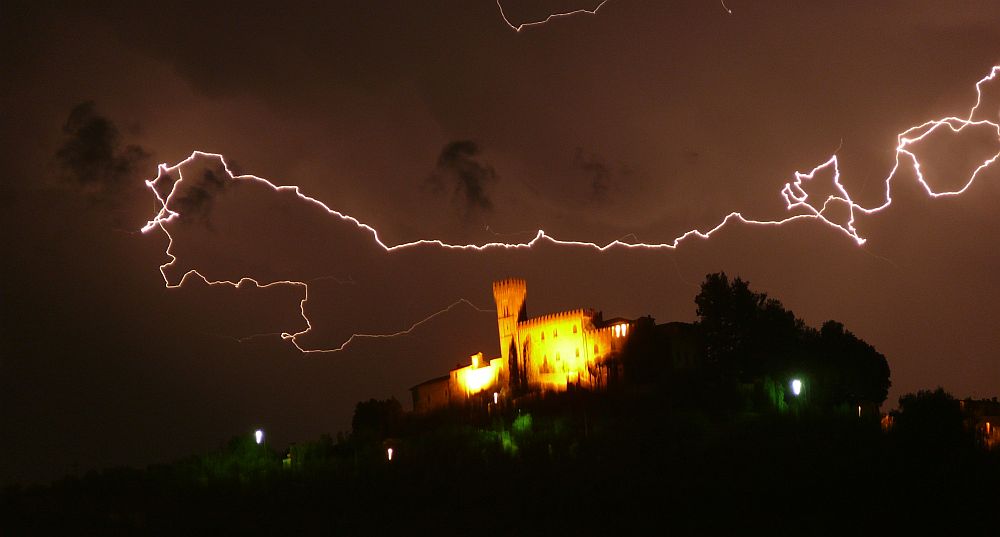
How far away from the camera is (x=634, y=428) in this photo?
38250 mm

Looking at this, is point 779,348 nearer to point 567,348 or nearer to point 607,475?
point 567,348

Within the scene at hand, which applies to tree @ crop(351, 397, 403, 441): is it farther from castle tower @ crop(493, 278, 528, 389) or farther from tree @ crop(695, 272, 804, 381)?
tree @ crop(695, 272, 804, 381)

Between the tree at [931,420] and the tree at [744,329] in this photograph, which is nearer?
the tree at [931,420]

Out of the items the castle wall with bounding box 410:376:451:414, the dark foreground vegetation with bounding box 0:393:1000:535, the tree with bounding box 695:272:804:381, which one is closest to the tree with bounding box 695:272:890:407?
the tree with bounding box 695:272:804:381

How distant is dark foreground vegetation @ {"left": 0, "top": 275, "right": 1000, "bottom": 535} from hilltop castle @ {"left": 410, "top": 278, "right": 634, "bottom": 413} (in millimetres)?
2922

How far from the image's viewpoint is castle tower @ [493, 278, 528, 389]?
171 feet

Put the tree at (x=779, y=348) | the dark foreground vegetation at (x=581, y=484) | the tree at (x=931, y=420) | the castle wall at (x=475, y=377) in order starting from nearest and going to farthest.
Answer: the dark foreground vegetation at (x=581, y=484) → the tree at (x=931, y=420) → the tree at (x=779, y=348) → the castle wall at (x=475, y=377)

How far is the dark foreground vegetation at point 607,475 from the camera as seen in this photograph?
3081 cm

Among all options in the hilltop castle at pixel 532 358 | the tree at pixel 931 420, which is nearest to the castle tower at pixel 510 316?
the hilltop castle at pixel 532 358

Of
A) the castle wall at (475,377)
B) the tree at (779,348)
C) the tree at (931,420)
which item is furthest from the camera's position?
the castle wall at (475,377)

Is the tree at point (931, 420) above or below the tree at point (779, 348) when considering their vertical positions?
below

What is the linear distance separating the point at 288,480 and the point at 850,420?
18.0 m

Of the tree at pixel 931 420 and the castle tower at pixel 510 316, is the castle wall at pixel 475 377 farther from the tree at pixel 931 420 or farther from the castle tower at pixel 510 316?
the tree at pixel 931 420

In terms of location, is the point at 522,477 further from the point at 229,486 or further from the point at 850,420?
the point at 850,420
